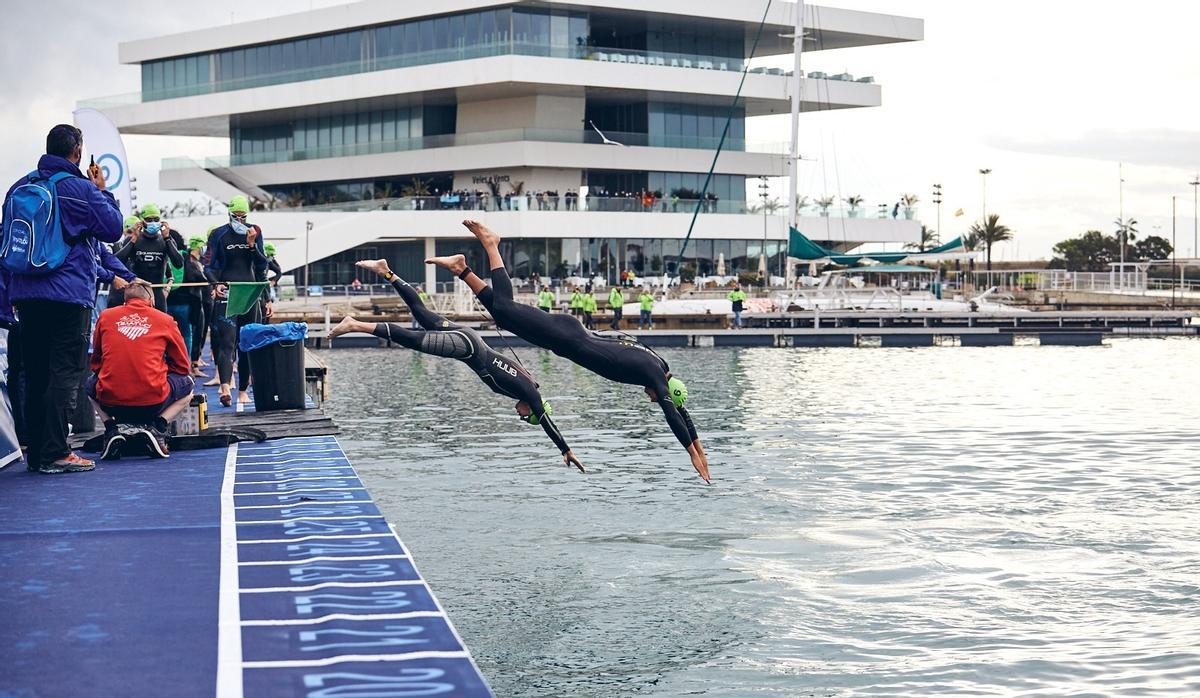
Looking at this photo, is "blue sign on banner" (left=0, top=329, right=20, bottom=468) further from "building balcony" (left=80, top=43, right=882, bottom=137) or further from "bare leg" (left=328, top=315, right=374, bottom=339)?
"building balcony" (left=80, top=43, right=882, bottom=137)

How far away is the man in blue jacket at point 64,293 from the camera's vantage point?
32.8 feet

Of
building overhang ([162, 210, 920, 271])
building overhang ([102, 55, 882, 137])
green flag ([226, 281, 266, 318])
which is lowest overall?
green flag ([226, 281, 266, 318])

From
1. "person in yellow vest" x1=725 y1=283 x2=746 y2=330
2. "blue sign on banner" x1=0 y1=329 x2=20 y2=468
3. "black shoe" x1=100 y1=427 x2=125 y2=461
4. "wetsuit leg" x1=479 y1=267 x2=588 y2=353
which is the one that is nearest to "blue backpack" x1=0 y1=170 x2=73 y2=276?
"blue sign on banner" x1=0 y1=329 x2=20 y2=468

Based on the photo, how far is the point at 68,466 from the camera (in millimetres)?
10711

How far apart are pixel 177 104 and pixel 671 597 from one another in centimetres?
7421

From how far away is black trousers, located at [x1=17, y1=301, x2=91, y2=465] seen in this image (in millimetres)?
10133

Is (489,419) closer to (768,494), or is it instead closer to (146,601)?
(768,494)

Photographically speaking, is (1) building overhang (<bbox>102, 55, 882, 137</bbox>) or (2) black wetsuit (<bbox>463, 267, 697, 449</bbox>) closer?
(2) black wetsuit (<bbox>463, 267, 697, 449</bbox>)

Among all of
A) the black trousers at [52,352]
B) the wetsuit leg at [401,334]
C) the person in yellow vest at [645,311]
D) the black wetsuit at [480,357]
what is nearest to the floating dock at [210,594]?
the black trousers at [52,352]

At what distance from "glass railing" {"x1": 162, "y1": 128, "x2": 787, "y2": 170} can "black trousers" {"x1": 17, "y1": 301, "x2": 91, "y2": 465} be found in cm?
6047

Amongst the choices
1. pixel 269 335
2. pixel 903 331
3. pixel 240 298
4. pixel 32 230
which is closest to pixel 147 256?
pixel 240 298

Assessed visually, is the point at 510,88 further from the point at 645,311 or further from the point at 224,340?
the point at 224,340

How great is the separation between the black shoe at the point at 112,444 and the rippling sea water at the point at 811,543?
9.63ft

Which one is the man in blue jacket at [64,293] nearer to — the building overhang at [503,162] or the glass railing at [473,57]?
the glass railing at [473,57]
